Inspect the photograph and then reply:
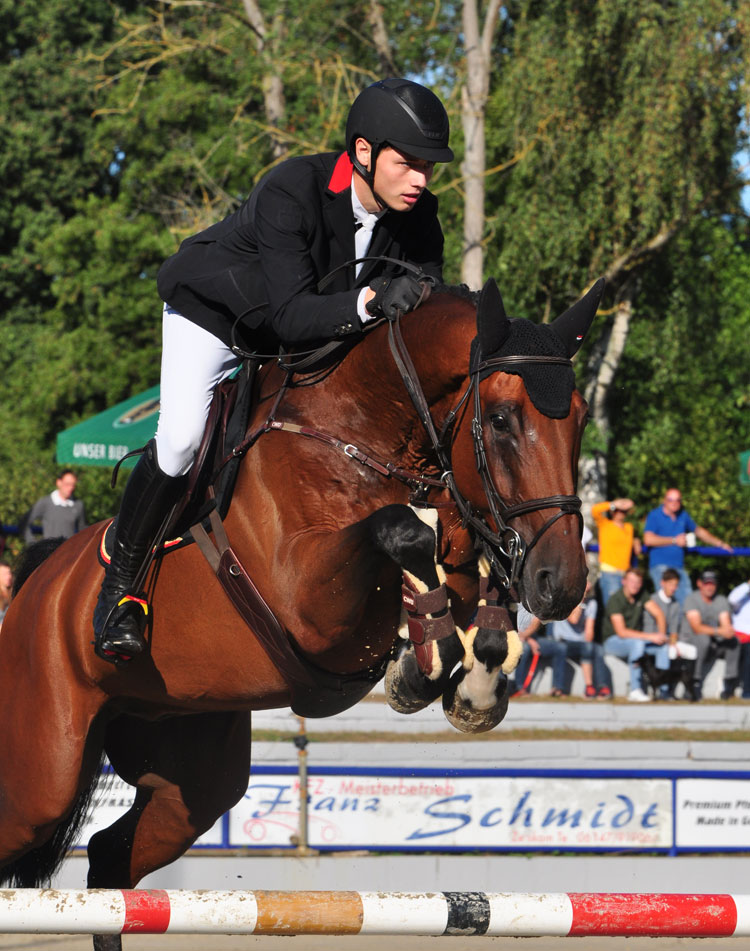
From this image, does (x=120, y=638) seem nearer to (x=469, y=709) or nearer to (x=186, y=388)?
(x=186, y=388)

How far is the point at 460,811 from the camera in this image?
805cm

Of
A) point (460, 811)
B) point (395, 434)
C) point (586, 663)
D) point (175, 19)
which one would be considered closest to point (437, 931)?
point (395, 434)

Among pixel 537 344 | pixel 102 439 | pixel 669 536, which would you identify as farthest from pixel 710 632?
pixel 537 344

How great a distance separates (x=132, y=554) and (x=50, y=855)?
154cm

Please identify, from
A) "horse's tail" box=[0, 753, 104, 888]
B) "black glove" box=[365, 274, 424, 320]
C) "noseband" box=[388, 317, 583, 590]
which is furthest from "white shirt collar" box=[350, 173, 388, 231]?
"horse's tail" box=[0, 753, 104, 888]

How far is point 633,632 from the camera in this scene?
10.9 m

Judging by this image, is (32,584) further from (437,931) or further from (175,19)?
(175,19)

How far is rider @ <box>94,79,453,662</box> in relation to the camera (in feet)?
11.6

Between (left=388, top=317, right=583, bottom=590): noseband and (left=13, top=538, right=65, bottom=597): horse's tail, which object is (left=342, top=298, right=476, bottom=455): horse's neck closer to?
(left=388, top=317, right=583, bottom=590): noseband

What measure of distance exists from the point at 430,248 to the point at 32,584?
1.83m

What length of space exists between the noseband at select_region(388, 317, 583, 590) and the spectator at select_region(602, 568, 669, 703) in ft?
25.3

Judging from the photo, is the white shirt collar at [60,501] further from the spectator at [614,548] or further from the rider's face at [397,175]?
the rider's face at [397,175]

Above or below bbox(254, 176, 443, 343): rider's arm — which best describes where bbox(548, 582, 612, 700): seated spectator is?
below

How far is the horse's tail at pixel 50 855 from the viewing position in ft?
15.7
